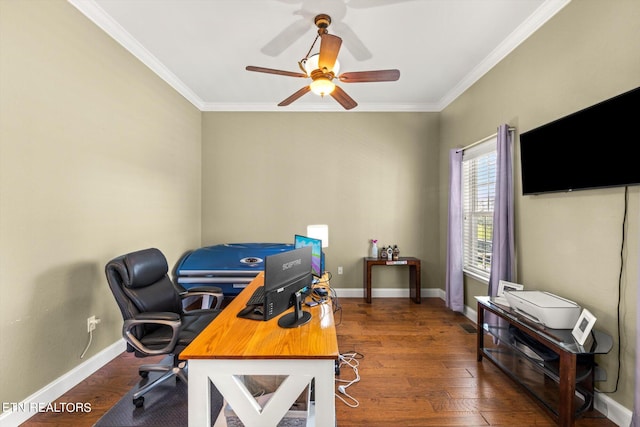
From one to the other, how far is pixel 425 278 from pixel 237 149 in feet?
11.7

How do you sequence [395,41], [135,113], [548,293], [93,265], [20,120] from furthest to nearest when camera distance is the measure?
[135,113] → [395,41] → [93,265] → [548,293] → [20,120]

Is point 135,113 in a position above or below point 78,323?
above

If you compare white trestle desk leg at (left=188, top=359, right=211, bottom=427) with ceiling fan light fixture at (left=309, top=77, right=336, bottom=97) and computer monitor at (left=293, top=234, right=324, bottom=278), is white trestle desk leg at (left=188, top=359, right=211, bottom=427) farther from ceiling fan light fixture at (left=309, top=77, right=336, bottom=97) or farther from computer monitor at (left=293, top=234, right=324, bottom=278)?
ceiling fan light fixture at (left=309, top=77, right=336, bottom=97)

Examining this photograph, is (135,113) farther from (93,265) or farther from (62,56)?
(93,265)

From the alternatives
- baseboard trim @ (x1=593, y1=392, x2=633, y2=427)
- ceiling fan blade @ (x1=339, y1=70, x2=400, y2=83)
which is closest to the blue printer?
ceiling fan blade @ (x1=339, y1=70, x2=400, y2=83)

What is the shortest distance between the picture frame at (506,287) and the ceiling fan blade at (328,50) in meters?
2.35

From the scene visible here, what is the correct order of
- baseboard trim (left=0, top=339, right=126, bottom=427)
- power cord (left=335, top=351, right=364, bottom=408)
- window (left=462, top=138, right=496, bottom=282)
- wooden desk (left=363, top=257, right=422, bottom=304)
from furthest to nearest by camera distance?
wooden desk (left=363, top=257, right=422, bottom=304)
window (left=462, top=138, right=496, bottom=282)
power cord (left=335, top=351, right=364, bottom=408)
baseboard trim (left=0, top=339, right=126, bottom=427)

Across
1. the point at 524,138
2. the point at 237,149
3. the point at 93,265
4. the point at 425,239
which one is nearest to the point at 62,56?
the point at 93,265

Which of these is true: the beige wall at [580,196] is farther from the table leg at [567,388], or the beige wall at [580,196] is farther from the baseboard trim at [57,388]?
the baseboard trim at [57,388]

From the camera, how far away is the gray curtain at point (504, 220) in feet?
7.86

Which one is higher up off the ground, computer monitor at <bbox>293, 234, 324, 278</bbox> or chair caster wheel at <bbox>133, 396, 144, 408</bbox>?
computer monitor at <bbox>293, 234, 324, 278</bbox>

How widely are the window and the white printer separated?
1045 mm

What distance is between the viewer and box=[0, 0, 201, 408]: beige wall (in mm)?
1603

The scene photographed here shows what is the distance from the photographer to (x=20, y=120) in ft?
5.37
